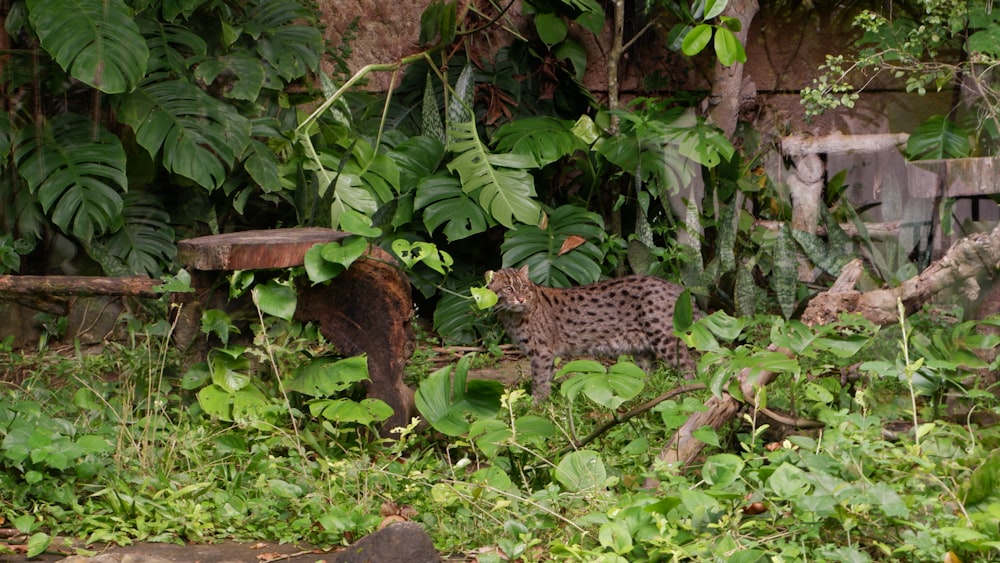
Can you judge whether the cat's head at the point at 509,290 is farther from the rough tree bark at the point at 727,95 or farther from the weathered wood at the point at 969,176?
the weathered wood at the point at 969,176

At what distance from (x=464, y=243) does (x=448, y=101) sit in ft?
3.58

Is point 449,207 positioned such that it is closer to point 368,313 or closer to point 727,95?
point 368,313

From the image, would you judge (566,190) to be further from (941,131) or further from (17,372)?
(17,372)

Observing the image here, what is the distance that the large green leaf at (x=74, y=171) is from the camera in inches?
257

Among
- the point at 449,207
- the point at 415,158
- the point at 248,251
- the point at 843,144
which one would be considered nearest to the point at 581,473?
the point at 248,251

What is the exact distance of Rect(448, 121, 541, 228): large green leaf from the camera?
700 cm

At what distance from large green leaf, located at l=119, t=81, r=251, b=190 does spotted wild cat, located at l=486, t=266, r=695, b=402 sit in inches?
84.3

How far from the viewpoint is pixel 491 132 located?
815cm

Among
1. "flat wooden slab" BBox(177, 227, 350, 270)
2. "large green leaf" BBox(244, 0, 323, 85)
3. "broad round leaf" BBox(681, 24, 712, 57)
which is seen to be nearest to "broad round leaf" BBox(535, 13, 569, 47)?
"large green leaf" BBox(244, 0, 323, 85)

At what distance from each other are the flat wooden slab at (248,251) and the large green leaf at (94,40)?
5.19 feet

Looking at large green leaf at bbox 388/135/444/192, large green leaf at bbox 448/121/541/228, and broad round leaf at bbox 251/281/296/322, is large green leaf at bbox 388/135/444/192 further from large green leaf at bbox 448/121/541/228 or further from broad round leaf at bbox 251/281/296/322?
broad round leaf at bbox 251/281/296/322

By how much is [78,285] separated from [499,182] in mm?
2982

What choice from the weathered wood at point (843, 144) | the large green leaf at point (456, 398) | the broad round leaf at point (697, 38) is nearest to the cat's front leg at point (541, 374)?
the large green leaf at point (456, 398)

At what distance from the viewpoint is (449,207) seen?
7.04 metres
